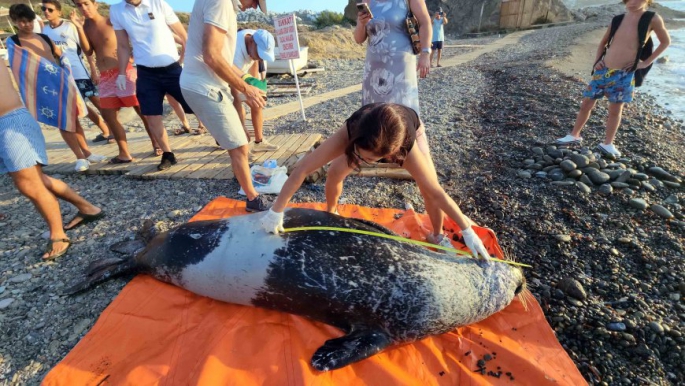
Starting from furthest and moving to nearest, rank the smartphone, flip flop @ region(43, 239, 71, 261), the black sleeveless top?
flip flop @ region(43, 239, 71, 261)
the smartphone
the black sleeveless top

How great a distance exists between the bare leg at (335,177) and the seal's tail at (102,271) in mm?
2089

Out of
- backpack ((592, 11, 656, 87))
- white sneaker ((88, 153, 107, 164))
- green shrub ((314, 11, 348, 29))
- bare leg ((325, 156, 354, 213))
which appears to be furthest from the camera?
green shrub ((314, 11, 348, 29))

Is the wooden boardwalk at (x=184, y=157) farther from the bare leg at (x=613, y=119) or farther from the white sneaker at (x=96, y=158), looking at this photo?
the bare leg at (x=613, y=119)

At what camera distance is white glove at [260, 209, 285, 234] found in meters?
2.87

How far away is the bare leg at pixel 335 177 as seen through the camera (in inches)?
133

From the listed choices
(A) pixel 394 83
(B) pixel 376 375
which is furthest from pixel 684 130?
(B) pixel 376 375

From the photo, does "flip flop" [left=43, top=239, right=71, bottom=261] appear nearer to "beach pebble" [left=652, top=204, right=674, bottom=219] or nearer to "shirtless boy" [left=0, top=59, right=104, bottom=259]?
"shirtless boy" [left=0, top=59, right=104, bottom=259]

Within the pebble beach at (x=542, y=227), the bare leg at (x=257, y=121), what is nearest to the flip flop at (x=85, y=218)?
the pebble beach at (x=542, y=227)

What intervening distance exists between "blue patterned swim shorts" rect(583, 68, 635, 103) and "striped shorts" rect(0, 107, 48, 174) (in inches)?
290

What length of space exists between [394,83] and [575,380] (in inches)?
116

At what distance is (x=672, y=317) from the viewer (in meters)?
2.86

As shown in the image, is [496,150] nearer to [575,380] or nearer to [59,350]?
[575,380]

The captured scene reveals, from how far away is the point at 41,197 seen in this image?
360 centimetres

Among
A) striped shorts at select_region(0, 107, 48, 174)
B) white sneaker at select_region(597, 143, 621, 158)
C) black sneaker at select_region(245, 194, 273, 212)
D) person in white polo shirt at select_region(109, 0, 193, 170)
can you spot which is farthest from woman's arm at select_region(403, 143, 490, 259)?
white sneaker at select_region(597, 143, 621, 158)
